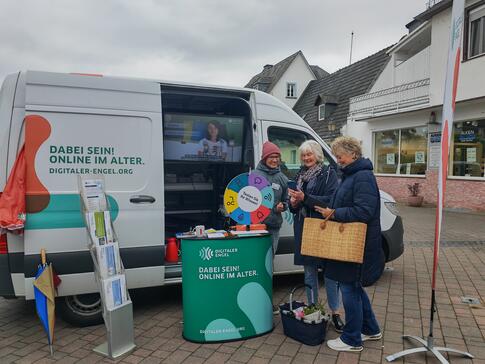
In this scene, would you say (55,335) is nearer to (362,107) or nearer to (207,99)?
(207,99)

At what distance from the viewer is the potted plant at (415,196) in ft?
46.5

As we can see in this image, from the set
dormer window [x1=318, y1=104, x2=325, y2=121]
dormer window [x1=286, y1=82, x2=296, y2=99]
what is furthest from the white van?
dormer window [x1=286, y1=82, x2=296, y2=99]

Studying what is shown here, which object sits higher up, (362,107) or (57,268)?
(362,107)

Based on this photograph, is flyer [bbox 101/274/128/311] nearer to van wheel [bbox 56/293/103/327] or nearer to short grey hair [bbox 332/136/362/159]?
van wheel [bbox 56/293/103/327]

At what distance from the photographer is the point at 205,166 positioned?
5.85 metres

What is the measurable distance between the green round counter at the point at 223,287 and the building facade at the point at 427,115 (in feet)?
33.9

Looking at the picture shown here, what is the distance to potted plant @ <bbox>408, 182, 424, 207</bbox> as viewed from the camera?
14180 mm

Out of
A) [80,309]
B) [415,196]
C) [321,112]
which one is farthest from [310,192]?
[321,112]

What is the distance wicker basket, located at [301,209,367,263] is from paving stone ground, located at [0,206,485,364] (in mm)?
869

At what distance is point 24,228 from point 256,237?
2.05m

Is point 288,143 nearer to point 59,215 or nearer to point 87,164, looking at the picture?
point 87,164

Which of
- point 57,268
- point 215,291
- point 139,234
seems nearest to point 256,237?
point 215,291

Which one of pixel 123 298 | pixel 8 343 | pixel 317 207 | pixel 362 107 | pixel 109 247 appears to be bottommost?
pixel 8 343

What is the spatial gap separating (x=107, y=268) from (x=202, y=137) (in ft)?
8.06
